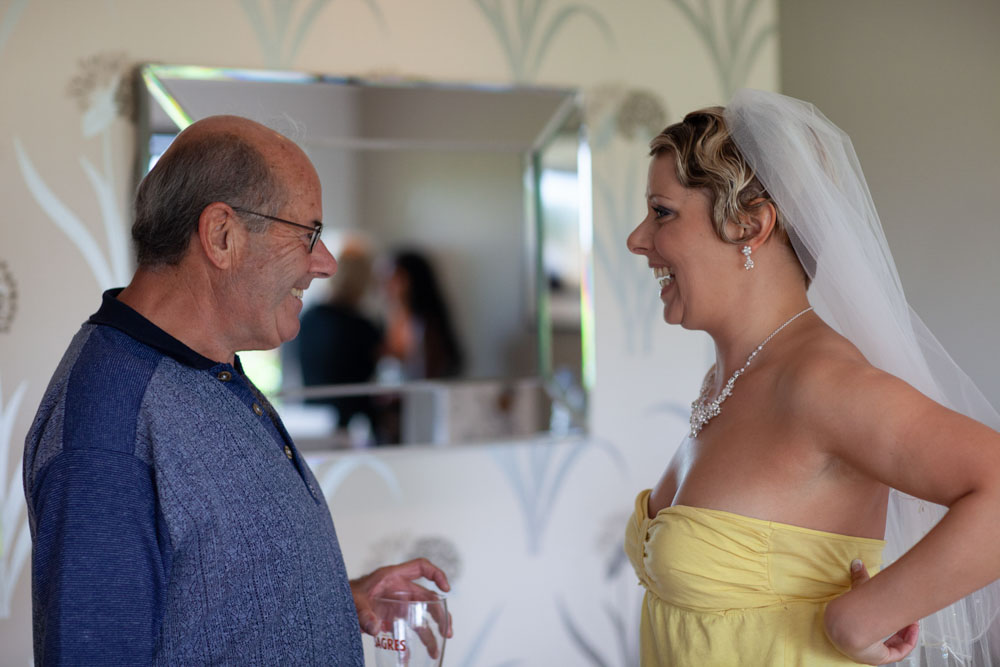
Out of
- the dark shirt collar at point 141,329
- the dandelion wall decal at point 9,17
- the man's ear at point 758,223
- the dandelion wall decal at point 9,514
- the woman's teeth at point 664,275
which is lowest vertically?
the dandelion wall decal at point 9,514

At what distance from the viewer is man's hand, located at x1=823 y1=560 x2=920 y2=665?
1.17m

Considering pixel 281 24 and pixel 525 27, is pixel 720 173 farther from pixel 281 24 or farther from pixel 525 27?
pixel 281 24

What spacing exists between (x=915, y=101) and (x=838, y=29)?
45 centimetres

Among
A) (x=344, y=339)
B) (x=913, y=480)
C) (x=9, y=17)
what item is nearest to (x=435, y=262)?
(x=344, y=339)

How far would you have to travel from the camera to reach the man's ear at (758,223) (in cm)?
143

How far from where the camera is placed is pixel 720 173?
145 centimetres

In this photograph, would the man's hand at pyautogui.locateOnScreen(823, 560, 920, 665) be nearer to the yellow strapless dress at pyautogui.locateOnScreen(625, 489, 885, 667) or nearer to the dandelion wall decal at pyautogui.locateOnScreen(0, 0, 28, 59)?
the yellow strapless dress at pyautogui.locateOnScreen(625, 489, 885, 667)

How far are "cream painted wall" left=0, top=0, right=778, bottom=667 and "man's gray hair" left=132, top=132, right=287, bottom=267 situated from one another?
1209 millimetres

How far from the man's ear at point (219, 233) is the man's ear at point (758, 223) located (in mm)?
800

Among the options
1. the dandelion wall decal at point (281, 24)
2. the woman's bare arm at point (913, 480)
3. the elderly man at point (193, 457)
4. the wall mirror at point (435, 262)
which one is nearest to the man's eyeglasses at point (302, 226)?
the elderly man at point (193, 457)

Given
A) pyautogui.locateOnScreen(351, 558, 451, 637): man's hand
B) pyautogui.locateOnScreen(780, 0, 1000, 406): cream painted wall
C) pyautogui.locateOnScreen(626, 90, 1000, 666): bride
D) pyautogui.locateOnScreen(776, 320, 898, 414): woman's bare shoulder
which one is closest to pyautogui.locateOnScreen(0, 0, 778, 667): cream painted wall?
pyautogui.locateOnScreen(780, 0, 1000, 406): cream painted wall

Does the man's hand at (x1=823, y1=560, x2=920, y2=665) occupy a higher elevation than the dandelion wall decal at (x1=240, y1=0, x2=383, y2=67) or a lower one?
lower

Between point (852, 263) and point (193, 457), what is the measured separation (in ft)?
3.44

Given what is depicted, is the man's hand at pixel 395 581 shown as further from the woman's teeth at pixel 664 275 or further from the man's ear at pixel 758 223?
the man's ear at pixel 758 223
